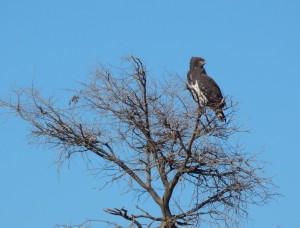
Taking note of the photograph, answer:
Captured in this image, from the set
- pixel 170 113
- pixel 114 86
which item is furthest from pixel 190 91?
pixel 114 86

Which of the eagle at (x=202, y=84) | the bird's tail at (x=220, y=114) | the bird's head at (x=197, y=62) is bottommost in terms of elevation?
the bird's tail at (x=220, y=114)

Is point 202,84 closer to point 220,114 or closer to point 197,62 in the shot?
point 197,62

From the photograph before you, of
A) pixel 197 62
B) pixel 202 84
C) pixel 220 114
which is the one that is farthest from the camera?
pixel 197 62

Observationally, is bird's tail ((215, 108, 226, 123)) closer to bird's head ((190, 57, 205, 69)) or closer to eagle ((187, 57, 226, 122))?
eagle ((187, 57, 226, 122))

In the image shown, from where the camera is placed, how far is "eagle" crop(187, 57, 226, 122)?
35.0 feet

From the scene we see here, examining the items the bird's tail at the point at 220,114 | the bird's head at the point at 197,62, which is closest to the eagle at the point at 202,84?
the bird's head at the point at 197,62

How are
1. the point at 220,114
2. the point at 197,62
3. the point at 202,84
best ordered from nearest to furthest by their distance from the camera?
the point at 220,114, the point at 202,84, the point at 197,62

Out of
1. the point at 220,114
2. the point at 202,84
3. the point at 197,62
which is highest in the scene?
the point at 197,62

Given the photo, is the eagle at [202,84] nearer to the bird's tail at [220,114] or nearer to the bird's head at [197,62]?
the bird's head at [197,62]

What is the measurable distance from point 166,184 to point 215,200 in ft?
2.38

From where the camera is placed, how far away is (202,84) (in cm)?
1152

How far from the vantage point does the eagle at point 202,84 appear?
1068cm

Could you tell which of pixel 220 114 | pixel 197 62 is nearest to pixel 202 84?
pixel 197 62

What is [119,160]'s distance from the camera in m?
10.1
